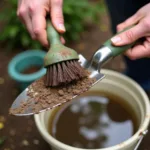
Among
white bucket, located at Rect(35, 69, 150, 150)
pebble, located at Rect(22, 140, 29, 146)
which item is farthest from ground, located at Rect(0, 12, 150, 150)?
white bucket, located at Rect(35, 69, 150, 150)

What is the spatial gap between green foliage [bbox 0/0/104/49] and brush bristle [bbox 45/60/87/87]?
3.10ft

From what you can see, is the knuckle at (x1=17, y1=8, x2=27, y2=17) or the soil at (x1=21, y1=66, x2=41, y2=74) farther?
the soil at (x1=21, y1=66, x2=41, y2=74)

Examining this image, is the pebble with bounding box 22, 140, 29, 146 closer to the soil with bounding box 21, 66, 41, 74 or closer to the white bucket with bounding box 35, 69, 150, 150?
the white bucket with bounding box 35, 69, 150, 150

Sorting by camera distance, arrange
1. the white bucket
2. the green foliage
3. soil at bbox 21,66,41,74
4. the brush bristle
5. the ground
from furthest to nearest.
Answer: the green foliage
soil at bbox 21,66,41,74
the ground
the white bucket
the brush bristle

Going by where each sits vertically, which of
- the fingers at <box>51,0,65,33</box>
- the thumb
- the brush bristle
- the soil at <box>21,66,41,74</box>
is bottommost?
the soil at <box>21,66,41,74</box>

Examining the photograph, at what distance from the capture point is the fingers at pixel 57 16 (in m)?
1.05

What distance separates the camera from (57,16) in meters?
1.07

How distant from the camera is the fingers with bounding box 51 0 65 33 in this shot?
1.05 metres

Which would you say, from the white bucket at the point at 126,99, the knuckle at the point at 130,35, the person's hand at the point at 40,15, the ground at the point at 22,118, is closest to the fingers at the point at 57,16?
the person's hand at the point at 40,15

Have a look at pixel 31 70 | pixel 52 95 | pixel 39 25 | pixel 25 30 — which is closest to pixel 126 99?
pixel 52 95

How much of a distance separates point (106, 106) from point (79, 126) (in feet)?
0.50

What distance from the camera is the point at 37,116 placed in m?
1.17

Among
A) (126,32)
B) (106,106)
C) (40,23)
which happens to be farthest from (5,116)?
(126,32)

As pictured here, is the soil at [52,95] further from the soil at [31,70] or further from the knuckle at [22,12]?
the soil at [31,70]
